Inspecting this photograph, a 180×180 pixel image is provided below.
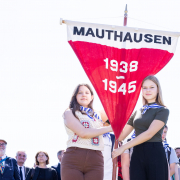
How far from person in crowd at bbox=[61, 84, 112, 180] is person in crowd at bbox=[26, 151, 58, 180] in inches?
156

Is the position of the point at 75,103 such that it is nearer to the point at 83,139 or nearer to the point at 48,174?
the point at 83,139

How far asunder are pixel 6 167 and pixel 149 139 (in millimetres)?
4261

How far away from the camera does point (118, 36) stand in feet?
15.2

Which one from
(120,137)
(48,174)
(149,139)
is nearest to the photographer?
(149,139)

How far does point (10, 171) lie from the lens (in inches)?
286

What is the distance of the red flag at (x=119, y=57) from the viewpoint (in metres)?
4.38

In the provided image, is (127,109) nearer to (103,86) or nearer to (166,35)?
(103,86)

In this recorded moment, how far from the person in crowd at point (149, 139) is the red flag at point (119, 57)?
21 cm

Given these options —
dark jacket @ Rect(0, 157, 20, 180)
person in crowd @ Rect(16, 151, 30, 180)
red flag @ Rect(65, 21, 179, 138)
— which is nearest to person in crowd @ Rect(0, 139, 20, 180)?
dark jacket @ Rect(0, 157, 20, 180)

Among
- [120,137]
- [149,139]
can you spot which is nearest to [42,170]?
[120,137]

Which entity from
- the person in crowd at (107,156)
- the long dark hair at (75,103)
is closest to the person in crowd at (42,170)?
the person in crowd at (107,156)

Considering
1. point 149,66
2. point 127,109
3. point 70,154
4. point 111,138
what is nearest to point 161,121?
point 127,109

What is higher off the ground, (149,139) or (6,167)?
(149,139)

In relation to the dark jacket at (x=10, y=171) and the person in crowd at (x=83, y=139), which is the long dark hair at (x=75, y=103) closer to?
the person in crowd at (x=83, y=139)
